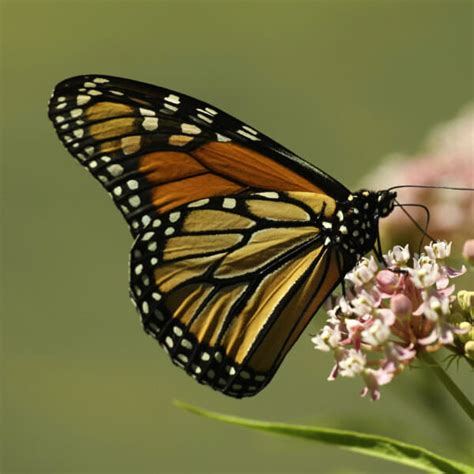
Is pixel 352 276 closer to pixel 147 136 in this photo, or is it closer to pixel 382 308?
pixel 382 308

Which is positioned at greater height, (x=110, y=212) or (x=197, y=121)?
(x=110, y=212)

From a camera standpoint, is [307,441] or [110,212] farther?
[110,212]

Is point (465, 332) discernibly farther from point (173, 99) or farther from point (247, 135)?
point (173, 99)

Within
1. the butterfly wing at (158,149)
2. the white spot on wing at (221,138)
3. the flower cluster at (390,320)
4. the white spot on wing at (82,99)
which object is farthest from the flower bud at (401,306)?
the white spot on wing at (82,99)

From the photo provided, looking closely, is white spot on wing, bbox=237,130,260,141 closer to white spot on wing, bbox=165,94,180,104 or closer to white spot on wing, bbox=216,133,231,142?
white spot on wing, bbox=216,133,231,142

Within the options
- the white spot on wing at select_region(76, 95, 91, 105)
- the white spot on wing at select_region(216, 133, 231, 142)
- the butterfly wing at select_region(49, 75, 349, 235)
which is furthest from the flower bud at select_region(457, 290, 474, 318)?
the white spot on wing at select_region(76, 95, 91, 105)

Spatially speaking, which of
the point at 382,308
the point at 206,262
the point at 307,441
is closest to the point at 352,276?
the point at 382,308

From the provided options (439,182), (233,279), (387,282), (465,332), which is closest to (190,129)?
(233,279)

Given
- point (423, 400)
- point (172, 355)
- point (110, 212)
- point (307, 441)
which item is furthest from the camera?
point (110, 212)
